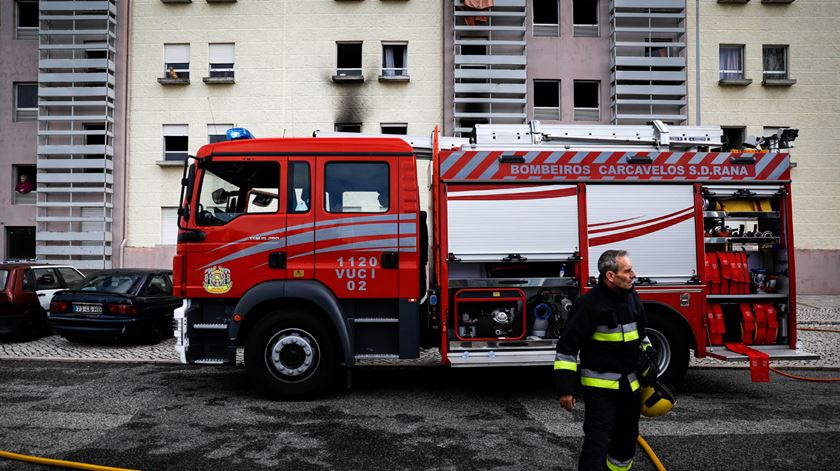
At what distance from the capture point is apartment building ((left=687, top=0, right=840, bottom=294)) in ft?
58.3

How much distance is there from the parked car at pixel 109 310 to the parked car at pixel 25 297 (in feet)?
2.69

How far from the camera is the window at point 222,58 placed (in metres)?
18.3

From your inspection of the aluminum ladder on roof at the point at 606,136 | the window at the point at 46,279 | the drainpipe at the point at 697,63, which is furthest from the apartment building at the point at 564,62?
the window at the point at 46,279

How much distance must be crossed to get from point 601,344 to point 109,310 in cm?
849

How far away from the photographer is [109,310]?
9195mm

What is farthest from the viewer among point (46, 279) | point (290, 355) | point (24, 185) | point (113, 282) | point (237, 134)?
point (24, 185)

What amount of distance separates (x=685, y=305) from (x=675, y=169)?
1517mm

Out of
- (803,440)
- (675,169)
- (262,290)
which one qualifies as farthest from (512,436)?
(675,169)

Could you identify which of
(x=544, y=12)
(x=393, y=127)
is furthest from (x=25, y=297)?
(x=544, y=12)

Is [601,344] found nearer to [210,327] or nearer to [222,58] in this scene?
[210,327]

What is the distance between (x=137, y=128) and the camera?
1819 centimetres

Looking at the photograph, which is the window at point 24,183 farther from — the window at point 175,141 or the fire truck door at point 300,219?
the fire truck door at point 300,219

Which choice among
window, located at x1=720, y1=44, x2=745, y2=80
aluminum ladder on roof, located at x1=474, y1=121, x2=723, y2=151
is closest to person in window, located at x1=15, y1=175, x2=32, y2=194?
aluminum ladder on roof, located at x1=474, y1=121, x2=723, y2=151

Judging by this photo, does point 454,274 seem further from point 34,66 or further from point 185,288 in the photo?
point 34,66
